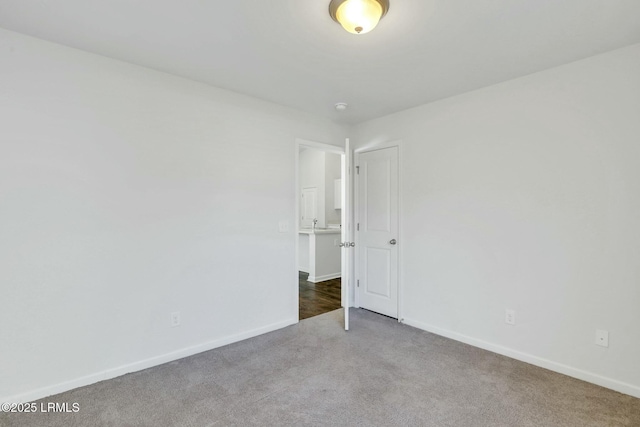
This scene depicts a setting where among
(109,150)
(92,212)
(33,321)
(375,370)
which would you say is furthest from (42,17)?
(375,370)

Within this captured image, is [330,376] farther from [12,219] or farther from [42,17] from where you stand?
[42,17]

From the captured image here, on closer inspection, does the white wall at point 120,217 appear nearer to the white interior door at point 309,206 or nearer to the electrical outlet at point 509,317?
the electrical outlet at point 509,317

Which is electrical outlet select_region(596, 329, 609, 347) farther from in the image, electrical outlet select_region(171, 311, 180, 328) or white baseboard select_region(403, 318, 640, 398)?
electrical outlet select_region(171, 311, 180, 328)

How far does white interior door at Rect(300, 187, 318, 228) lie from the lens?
6.82 metres

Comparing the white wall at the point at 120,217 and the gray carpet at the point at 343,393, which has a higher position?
the white wall at the point at 120,217

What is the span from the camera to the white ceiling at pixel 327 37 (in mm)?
1762

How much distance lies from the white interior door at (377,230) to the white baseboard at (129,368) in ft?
4.44

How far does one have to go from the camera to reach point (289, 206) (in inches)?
135

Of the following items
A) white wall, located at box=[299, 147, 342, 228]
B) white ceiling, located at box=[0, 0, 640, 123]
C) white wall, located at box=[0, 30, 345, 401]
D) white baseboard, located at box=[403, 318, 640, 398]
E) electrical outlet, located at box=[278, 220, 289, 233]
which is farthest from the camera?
white wall, located at box=[299, 147, 342, 228]

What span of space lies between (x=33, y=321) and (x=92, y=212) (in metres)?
0.80

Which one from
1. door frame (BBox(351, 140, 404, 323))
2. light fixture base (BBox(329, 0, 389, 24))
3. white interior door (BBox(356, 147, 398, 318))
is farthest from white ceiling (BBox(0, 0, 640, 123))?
white interior door (BBox(356, 147, 398, 318))

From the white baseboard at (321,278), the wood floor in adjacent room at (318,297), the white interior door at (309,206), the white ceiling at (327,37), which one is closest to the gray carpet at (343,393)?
the wood floor in adjacent room at (318,297)

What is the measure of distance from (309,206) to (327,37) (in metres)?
5.07

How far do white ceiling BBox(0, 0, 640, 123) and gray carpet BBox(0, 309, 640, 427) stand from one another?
2424 millimetres
